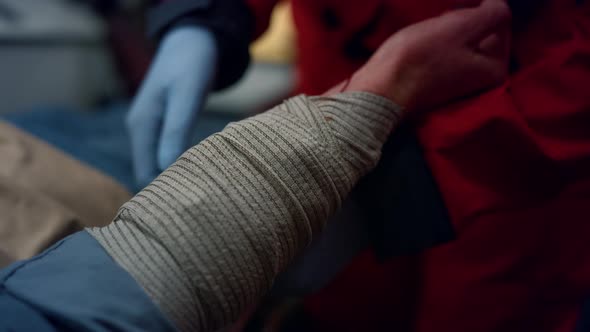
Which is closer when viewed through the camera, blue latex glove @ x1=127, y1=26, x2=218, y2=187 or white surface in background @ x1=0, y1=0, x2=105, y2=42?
blue latex glove @ x1=127, y1=26, x2=218, y2=187

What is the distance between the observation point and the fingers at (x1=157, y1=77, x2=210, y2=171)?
1.46 feet

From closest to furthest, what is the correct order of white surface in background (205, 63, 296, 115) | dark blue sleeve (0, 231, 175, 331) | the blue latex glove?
dark blue sleeve (0, 231, 175, 331) → the blue latex glove → white surface in background (205, 63, 296, 115)

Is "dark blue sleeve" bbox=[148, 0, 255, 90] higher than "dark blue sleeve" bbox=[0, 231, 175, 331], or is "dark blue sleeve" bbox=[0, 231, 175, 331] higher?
"dark blue sleeve" bbox=[148, 0, 255, 90]

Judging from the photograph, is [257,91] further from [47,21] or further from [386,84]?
[386,84]

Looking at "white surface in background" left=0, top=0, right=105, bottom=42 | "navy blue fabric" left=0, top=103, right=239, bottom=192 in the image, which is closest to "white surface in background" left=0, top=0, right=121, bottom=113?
"white surface in background" left=0, top=0, right=105, bottom=42

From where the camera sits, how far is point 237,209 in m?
0.28

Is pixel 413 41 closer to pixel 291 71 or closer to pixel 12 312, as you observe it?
pixel 12 312

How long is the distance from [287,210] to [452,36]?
208 millimetres

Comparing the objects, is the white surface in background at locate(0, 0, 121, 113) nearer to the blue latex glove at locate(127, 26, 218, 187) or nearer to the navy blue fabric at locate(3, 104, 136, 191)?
the navy blue fabric at locate(3, 104, 136, 191)

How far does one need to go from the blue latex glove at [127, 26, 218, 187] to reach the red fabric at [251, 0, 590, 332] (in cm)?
14

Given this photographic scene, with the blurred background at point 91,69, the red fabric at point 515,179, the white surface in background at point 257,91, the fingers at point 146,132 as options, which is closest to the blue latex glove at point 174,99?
the fingers at point 146,132

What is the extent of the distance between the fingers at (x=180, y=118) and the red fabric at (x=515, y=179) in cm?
16

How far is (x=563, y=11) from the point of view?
39cm

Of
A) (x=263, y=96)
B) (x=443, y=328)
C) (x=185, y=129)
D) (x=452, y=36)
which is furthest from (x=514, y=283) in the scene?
(x=263, y=96)
